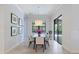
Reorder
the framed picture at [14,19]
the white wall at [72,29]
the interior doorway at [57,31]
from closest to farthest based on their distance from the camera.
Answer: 1. the white wall at [72,29]
2. the framed picture at [14,19]
3. the interior doorway at [57,31]

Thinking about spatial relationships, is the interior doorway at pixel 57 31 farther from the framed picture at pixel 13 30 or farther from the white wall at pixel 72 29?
the framed picture at pixel 13 30

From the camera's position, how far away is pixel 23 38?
15.6 feet

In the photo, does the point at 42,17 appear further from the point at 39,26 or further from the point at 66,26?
the point at 66,26

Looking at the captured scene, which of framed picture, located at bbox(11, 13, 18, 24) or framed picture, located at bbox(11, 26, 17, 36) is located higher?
framed picture, located at bbox(11, 13, 18, 24)

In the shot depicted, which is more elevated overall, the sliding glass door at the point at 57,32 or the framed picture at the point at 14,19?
the framed picture at the point at 14,19

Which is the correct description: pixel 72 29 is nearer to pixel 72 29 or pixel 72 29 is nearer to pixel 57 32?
pixel 72 29

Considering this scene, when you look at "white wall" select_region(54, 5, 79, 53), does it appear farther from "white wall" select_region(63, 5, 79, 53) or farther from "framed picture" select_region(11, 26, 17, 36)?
"framed picture" select_region(11, 26, 17, 36)

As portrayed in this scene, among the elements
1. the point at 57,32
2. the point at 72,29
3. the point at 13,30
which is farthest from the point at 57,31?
the point at 13,30

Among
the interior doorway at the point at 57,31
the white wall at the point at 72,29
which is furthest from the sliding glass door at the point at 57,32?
the white wall at the point at 72,29

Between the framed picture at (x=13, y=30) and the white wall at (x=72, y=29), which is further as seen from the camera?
the framed picture at (x=13, y=30)

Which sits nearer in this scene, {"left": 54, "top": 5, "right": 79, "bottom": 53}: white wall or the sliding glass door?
{"left": 54, "top": 5, "right": 79, "bottom": 53}: white wall

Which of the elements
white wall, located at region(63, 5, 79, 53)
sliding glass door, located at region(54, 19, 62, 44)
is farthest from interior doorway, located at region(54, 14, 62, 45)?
white wall, located at region(63, 5, 79, 53)

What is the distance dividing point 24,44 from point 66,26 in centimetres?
189
